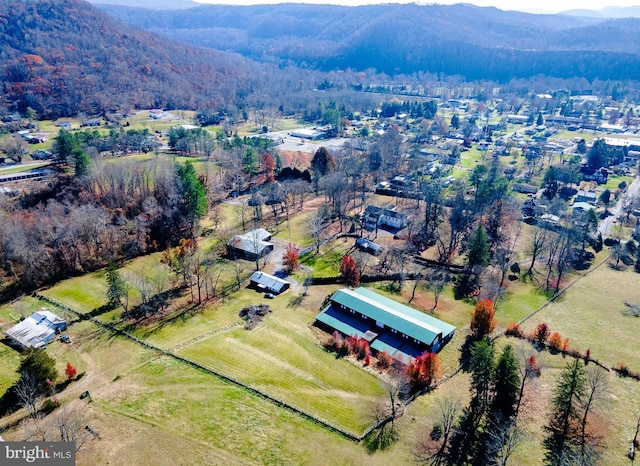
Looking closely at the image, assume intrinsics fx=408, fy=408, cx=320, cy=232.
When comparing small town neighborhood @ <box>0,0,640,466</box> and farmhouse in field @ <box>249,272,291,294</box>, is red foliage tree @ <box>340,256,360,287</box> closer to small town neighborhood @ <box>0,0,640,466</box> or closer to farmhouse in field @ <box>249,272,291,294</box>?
small town neighborhood @ <box>0,0,640,466</box>

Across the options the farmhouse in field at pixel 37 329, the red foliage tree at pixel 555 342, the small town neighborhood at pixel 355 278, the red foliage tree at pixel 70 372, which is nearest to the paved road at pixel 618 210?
the small town neighborhood at pixel 355 278

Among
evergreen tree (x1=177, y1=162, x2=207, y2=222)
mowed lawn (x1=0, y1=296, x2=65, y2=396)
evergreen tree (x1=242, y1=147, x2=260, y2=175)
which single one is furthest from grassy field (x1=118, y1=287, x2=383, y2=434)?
evergreen tree (x1=242, y1=147, x2=260, y2=175)

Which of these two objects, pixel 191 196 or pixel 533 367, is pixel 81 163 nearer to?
pixel 191 196

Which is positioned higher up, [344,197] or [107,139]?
[107,139]

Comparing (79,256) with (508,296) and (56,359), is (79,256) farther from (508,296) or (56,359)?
(508,296)

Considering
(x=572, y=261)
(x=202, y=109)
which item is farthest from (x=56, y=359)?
(x=202, y=109)

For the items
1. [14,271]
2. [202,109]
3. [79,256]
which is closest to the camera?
[14,271]

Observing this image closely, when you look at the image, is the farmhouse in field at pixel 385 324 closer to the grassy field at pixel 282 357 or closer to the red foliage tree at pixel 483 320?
the red foliage tree at pixel 483 320
